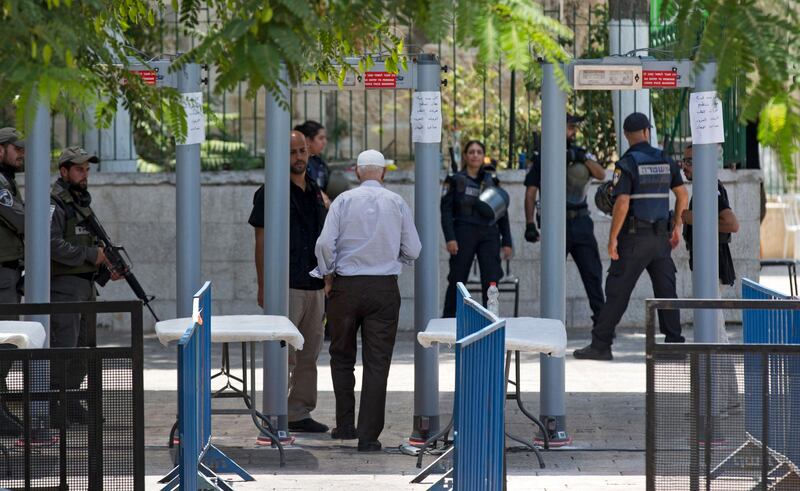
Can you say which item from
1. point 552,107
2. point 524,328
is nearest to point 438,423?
point 524,328

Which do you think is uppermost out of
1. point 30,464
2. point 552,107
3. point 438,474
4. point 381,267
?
point 552,107

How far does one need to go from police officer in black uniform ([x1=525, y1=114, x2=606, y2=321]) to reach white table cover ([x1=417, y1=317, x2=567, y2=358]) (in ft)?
16.1

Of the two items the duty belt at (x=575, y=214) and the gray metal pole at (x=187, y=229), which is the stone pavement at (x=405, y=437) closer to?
the gray metal pole at (x=187, y=229)

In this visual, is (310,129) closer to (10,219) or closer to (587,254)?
(10,219)

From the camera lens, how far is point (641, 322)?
44.0 ft

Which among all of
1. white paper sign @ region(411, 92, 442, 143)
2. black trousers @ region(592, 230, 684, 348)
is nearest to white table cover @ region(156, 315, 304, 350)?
white paper sign @ region(411, 92, 442, 143)

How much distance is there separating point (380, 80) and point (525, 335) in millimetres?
2206

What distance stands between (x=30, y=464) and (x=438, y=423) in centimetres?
337

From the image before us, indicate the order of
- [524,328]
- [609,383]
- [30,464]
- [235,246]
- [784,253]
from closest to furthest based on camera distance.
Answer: [30,464] → [524,328] → [609,383] → [235,246] → [784,253]

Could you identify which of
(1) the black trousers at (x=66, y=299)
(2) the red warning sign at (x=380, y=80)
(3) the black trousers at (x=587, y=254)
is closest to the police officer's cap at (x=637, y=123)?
(3) the black trousers at (x=587, y=254)

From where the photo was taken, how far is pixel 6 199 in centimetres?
839

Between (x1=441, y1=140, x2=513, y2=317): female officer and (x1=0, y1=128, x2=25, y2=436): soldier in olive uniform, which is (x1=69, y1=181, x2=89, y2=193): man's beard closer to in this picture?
(x1=0, y1=128, x2=25, y2=436): soldier in olive uniform

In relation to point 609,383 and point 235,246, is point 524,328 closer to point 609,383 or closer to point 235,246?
point 609,383

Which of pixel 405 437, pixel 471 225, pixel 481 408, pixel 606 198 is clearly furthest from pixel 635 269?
pixel 481 408
